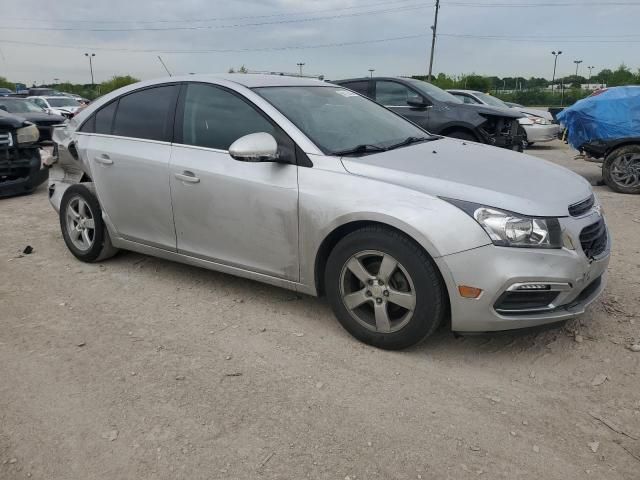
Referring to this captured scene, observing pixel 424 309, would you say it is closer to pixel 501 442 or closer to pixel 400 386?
pixel 400 386

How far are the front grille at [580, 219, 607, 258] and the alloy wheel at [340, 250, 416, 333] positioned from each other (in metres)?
1.00

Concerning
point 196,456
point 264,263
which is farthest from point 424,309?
point 196,456

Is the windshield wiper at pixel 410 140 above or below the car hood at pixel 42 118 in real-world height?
above

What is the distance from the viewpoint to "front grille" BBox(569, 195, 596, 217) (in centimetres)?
314

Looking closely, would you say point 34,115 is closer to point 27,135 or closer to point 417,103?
A: point 27,135

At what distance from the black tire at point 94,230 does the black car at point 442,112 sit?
5.48m

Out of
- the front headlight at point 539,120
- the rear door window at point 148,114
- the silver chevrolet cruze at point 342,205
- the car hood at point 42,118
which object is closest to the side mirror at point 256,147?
the silver chevrolet cruze at point 342,205

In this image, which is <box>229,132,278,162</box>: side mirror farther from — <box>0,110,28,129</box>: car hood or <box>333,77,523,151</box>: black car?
<box>0,110,28,129</box>: car hood

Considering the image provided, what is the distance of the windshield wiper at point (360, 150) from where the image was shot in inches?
139

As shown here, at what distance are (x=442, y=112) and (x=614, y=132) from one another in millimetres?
2550

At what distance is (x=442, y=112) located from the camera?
9.07 m

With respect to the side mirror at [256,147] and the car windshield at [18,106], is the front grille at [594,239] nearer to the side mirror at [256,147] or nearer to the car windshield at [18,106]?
the side mirror at [256,147]

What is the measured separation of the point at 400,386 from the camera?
299 centimetres

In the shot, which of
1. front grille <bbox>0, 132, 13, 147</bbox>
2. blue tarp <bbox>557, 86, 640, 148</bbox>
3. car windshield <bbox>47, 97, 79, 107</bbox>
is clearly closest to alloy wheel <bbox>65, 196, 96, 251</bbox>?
front grille <bbox>0, 132, 13, 147</bbox>
